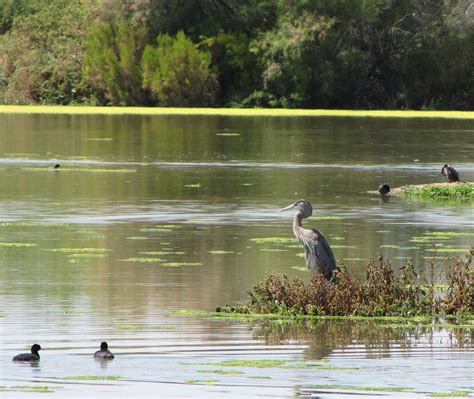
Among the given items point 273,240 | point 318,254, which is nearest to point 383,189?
point 273,240

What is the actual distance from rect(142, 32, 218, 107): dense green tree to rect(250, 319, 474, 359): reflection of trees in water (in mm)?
52835

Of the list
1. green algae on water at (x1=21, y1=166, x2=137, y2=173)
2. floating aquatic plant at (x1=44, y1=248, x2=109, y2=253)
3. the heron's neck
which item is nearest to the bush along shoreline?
the heron's neck

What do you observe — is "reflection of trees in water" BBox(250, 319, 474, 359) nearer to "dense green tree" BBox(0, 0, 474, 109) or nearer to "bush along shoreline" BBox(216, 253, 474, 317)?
"bush along shoreline" BBox(216, 253, 474, 317)

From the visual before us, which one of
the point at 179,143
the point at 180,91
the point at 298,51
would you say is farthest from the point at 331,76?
the point at 179,143

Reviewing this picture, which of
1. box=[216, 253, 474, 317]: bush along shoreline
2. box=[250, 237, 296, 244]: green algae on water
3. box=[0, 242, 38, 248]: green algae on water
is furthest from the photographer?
box=[250, 237, 296, 244]: green algae on water

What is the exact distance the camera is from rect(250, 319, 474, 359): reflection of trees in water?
1166 cm

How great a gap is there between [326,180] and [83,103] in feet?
133

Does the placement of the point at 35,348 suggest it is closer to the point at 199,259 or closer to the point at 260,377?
the point at 260,377

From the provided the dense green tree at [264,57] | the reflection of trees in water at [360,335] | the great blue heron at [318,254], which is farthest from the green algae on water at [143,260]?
the dense green tree at [264,57]

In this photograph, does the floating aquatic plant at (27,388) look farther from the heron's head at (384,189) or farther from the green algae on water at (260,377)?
the heron's head at (384,189)

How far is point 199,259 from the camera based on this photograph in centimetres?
1723

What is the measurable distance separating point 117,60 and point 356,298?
5487 centimetres

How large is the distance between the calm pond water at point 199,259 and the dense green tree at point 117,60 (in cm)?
2565

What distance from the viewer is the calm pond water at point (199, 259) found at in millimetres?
10305
